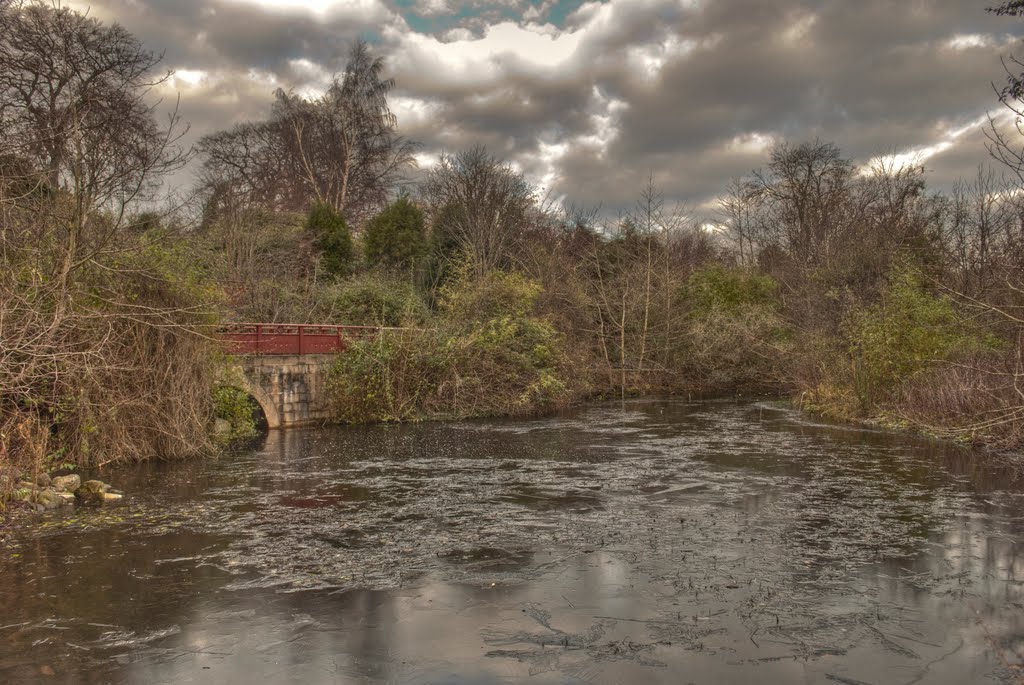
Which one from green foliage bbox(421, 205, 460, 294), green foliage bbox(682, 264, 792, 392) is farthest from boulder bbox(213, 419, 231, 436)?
green foliage bbox(682, 264, 792, 392)

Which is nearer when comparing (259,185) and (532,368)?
(532,368)

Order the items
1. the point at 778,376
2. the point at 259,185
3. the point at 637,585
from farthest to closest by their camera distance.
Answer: the point at 259,185
the point at 778,376
the point at 637,585

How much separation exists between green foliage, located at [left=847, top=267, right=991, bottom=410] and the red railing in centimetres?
1419

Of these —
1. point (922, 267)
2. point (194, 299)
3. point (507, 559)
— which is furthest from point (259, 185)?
point (507, 559)

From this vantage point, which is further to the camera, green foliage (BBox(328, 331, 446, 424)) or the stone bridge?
green foliage (BBox(328, 331, 446, 424))

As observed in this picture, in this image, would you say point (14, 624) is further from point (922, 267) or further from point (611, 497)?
point (922, 267)

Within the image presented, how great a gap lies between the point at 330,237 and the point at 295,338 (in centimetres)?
956

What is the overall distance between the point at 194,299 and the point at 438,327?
10.3 meters

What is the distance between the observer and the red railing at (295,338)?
2219 cm

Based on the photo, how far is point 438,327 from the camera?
25.3m

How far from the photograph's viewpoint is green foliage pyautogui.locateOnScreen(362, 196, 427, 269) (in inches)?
1292

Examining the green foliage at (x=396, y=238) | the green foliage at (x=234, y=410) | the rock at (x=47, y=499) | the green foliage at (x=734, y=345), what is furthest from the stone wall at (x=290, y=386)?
the green foliage at (x=734, y=345)

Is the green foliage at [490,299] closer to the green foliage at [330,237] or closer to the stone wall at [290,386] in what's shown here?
the stone wall at [290,386]

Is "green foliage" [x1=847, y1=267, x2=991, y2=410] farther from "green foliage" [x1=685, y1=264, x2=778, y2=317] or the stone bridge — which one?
"green foliage" [x1=685, y1=264, x2=778, y2=317]
